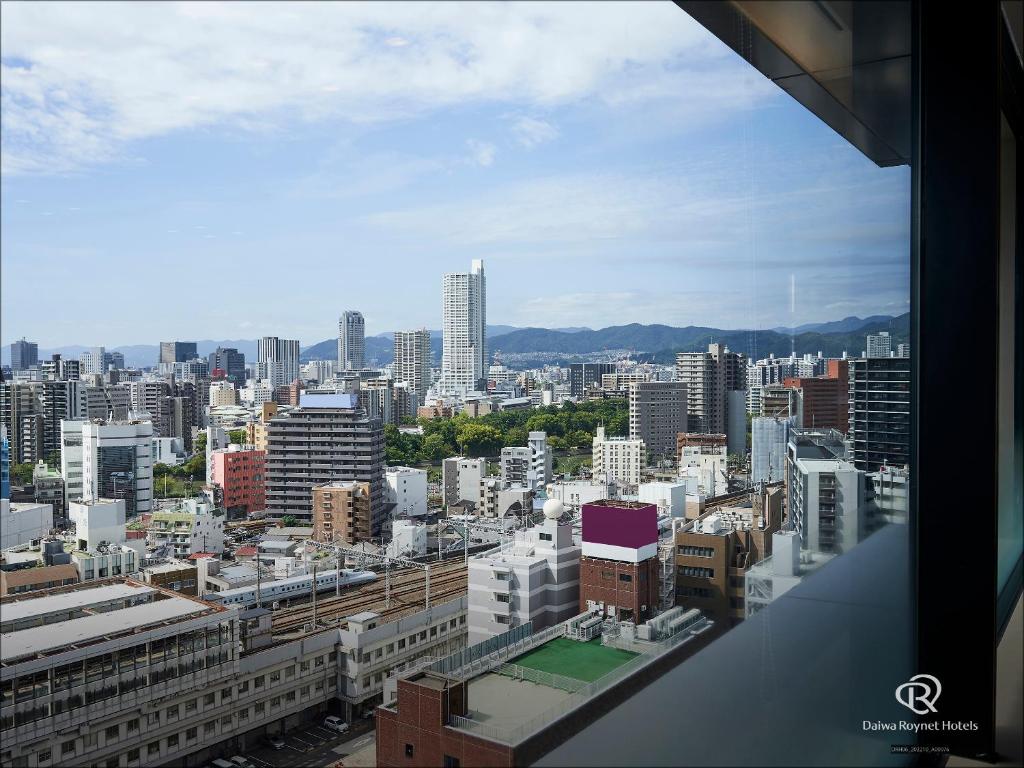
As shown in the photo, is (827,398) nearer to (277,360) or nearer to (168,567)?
(277,360)

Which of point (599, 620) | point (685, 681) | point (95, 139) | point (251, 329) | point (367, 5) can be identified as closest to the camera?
point (95, 139)

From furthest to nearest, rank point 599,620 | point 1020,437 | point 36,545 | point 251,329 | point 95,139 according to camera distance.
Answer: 1. point 1020,437
2. point 599,620
3. point 251,329
4. point 95,139
5. point 36,545

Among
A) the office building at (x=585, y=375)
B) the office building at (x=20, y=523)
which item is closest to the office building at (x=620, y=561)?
the office building at (x=585, y=375)

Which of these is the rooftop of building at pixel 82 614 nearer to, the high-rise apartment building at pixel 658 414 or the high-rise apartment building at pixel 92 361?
the high-rise apartment building at pixel 92 361

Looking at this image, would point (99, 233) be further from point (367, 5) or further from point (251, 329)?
point (367, 5)

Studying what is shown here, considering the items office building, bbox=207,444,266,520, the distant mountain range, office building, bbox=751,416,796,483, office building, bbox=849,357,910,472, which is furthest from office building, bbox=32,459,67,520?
office building, bbox=849,357,910,472

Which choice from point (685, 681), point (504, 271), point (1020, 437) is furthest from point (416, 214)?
point (1020, 437)

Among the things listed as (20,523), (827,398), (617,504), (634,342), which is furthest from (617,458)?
(20,523)
